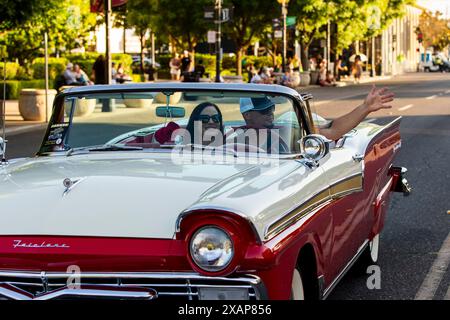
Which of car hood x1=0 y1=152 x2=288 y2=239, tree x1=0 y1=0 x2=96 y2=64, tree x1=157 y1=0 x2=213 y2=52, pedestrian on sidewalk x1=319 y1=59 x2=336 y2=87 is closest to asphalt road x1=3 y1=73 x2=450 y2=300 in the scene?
car hood x1=0 y1=152 x2=288 y2=239

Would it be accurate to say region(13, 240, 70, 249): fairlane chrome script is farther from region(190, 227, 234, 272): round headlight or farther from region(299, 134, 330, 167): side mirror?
region(299, 134, 330, 167): side mirror

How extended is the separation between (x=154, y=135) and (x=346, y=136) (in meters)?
1.46

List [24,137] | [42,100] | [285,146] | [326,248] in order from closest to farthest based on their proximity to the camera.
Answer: [326,248], [285,146], [24,137], [42,100]

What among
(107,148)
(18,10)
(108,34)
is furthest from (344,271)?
(108,34)

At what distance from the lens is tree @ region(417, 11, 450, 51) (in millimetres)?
148125

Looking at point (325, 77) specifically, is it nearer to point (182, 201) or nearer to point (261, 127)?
point (261, 127)

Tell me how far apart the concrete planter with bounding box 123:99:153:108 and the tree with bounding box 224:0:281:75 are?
45906mm

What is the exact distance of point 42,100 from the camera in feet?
82.7

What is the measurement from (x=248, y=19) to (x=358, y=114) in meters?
47.7

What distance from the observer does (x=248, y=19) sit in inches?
2108

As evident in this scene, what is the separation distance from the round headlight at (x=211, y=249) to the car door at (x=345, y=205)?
130 centimetres

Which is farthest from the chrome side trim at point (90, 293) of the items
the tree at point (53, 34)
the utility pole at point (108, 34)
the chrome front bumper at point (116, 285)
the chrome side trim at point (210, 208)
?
the tree at point (53, 34)
